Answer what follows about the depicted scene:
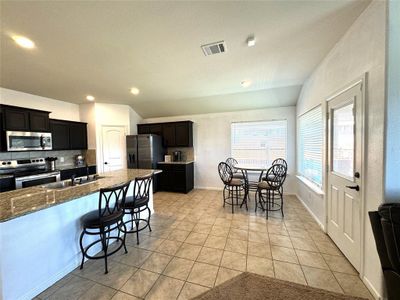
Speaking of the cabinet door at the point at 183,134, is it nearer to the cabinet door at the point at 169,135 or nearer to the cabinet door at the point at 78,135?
the cabinet door at the point at 169,135

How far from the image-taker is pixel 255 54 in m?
2.57

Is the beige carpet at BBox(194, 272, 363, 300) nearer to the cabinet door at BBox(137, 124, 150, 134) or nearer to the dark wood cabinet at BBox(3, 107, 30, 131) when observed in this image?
the dark wood cabinet at BBox(3, 107, 30, 131)

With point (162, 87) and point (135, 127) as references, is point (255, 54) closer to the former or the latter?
point (162, 87)

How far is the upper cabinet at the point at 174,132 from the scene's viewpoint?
5324mm

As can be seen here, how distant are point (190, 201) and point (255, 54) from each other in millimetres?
3436

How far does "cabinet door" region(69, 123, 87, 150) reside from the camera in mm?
4648

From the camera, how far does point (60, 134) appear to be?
14.4 feet

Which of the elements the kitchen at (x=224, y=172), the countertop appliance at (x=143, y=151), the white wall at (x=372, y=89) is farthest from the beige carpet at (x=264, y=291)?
the countertop appliance at (x=143, y=151)

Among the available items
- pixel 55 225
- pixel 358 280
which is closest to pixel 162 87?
pixel 55 225

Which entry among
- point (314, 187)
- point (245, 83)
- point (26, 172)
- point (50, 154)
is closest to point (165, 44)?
point (245, 83)

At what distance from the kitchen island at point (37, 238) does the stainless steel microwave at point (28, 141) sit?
6.95 feet

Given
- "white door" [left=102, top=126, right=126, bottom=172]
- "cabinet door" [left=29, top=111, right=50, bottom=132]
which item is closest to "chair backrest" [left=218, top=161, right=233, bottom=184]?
"white door" [left=102, top=126, right=126, bottom=172]

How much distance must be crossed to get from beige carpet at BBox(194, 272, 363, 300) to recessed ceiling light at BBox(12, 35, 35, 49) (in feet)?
11.8

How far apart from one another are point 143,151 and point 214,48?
358cm
